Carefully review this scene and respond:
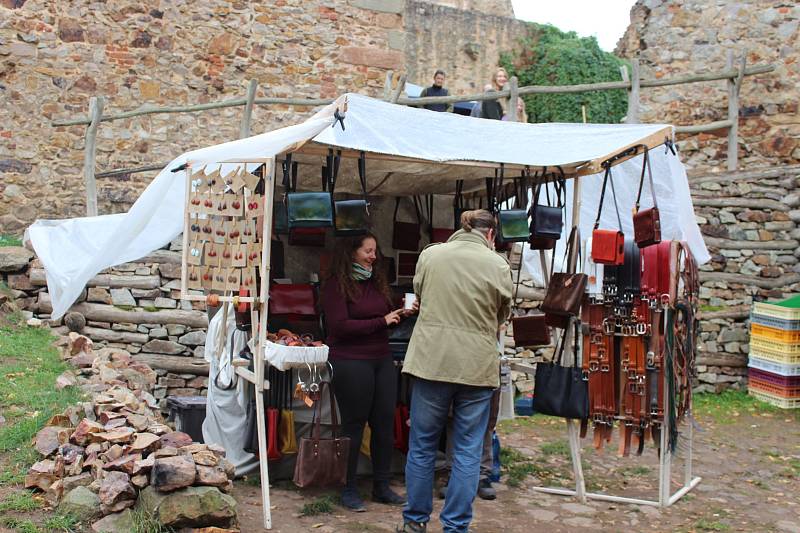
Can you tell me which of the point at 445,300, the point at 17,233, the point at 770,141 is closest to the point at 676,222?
the point at 445,300

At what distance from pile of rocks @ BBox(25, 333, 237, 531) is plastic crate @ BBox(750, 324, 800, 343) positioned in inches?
221

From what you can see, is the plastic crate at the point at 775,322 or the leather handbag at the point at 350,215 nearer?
the leather handbag at the point at 350,215

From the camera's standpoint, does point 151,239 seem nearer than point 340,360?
No

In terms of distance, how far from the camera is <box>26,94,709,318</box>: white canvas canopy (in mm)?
4422

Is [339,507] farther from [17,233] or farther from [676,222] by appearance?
[17,233]

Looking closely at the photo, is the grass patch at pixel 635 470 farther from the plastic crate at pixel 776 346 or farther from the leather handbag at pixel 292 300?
the plastic crate at pixel 776 346

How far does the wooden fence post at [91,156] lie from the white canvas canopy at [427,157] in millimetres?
2587

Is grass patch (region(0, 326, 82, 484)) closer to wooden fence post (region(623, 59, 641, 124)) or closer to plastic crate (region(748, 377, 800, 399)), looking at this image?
plastic crate (region(748, 377, 800, 399))

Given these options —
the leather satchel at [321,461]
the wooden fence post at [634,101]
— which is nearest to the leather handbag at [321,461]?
the leather satchel at [321,461]

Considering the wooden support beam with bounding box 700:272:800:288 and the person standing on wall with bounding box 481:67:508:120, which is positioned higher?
the person standing on wall with bounding box 481:67:508:120

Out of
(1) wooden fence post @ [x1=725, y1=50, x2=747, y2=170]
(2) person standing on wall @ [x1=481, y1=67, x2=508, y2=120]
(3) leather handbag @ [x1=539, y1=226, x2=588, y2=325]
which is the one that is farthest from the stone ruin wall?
(3) leather handbag @ [x1=539, y1=226, x2=588, y2=325]

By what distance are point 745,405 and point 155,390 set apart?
17.5 feet

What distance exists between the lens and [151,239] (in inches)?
236

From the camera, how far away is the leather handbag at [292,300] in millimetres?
4930
